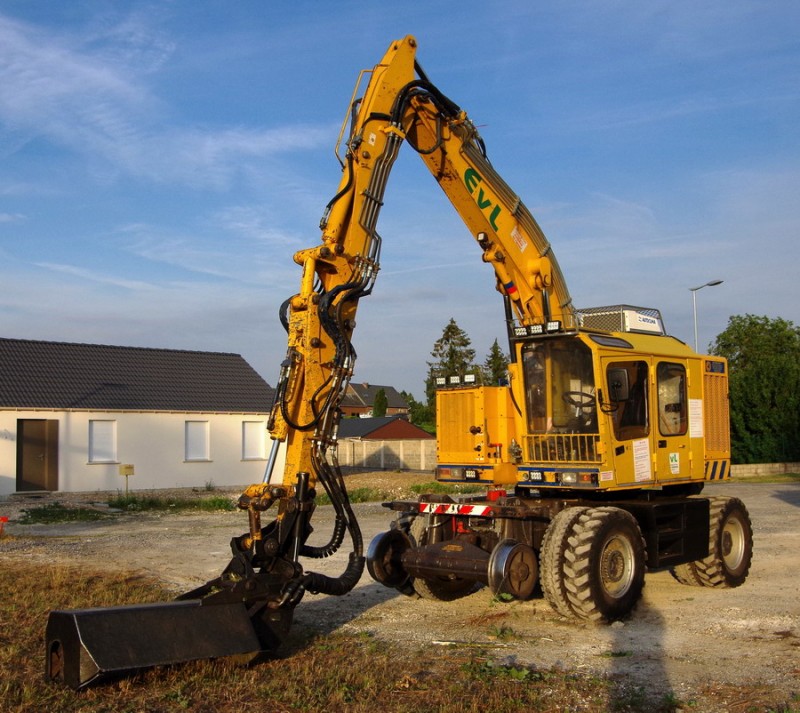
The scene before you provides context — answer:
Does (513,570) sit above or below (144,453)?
below

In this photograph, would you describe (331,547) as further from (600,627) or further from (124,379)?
(124,379)

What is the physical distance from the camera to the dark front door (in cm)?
2742

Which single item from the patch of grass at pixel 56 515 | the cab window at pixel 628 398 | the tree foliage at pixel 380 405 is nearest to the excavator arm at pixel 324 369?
the cab window at pixel 628 398

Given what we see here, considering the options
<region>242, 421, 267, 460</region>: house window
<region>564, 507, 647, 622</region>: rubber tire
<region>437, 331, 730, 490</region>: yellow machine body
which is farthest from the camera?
<region>242, 421, 267, 460</region>: house window

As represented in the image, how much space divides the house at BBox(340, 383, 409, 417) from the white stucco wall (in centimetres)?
7179

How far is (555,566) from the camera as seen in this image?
367 inches

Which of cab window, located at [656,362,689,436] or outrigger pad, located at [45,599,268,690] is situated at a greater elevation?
cab window, located at [656,362,689,436]

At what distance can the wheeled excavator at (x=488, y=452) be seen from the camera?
25.6 ft

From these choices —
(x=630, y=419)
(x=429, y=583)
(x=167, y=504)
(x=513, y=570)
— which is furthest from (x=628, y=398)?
(x=167, y=504)

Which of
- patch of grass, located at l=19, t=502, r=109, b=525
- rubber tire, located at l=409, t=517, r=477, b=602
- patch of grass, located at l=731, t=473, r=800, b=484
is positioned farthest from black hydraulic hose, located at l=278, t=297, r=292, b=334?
patch of grass, located at l=731, t=473, r=800, b=484

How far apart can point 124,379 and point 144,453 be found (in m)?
3.09

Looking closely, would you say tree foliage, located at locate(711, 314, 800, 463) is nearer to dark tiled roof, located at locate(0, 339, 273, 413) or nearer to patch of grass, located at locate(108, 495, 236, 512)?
dark tiled roof, located at locate(0, 339, 273, 413)

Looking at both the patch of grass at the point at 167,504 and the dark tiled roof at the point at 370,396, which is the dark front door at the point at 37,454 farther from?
the dark tiled roof at the point at 370,396

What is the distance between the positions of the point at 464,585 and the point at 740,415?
3143 cm
